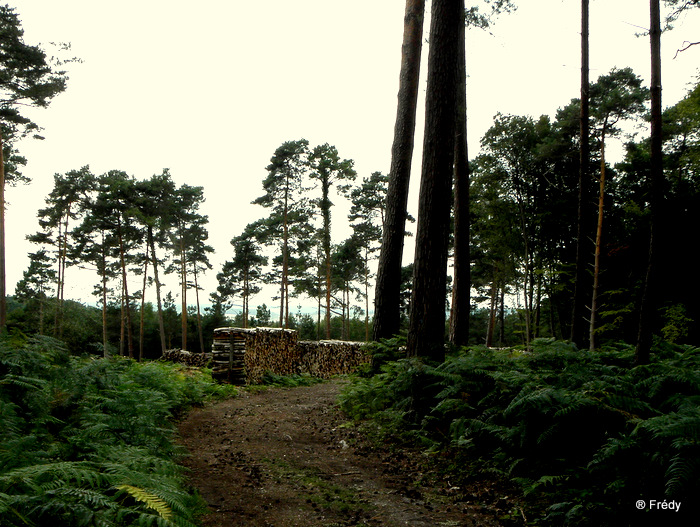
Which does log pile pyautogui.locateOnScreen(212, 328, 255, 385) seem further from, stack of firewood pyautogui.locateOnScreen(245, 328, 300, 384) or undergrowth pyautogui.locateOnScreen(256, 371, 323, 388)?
undergrowth pyautogui.locateOnScreen(256, 371, 323, 388)

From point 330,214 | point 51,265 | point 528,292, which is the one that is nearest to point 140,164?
point 51,265

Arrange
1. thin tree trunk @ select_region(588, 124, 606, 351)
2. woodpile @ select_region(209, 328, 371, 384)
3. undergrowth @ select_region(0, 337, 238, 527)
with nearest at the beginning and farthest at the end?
1. undergrowth @ select_region(0, 337, 238, 527)
2. woodpile @ select_region(209, 328, 371, 384)
3. thin tree trunk @ select_region(588, 124, 606, 351)

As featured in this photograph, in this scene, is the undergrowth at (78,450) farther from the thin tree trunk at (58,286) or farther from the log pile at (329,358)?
the thin tree trunk at (58,286)

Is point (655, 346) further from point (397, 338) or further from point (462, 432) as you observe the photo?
point (397, 338)

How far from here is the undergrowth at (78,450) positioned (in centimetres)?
228

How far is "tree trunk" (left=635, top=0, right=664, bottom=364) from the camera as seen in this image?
5.14 meters

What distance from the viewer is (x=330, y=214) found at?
27516mm

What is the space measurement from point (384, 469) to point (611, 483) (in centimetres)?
224

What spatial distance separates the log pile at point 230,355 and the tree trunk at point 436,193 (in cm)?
706

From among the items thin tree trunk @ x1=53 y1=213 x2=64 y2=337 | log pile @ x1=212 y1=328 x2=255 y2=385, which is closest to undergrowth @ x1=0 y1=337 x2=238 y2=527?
log pile @ x1=212 y1=328 x2=255 y2=385

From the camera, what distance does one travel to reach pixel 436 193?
6.71 m

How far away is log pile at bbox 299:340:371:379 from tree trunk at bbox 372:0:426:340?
7513 mm

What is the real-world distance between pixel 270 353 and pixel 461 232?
7.36 m

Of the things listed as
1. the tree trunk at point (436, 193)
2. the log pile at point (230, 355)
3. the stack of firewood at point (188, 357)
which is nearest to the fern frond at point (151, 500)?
the tree trunk at point (436, 193)
